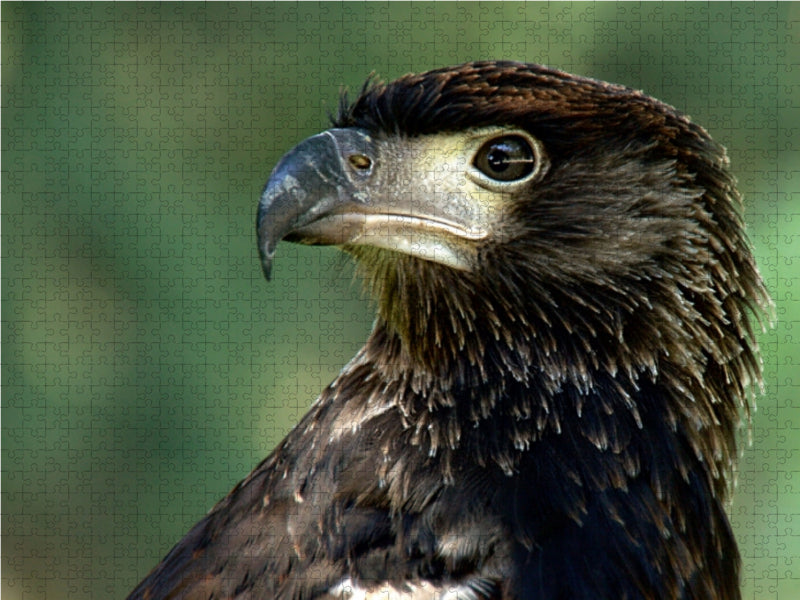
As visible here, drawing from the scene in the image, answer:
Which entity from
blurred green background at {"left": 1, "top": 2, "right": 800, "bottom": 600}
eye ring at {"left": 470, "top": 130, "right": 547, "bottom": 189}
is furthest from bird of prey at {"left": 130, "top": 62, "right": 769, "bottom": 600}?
blurred green background at {"left": 1, "top": 2, "right": 800, "bottom": 600}

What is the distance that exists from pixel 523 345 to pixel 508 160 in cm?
46

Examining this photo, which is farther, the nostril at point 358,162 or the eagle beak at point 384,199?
the nostril at point 358,162

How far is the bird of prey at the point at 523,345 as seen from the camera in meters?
2.56

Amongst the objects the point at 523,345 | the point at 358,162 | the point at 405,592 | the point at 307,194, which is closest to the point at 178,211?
the point at 358,162

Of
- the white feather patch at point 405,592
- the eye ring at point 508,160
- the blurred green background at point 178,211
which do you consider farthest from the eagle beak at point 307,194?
the blurred green background at point 178,211

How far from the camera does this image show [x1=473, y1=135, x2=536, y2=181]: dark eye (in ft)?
9.05

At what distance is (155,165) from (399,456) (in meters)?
4.50

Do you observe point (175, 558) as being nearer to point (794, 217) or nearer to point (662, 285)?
point (662, 285)

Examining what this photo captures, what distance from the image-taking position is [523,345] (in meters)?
2.76

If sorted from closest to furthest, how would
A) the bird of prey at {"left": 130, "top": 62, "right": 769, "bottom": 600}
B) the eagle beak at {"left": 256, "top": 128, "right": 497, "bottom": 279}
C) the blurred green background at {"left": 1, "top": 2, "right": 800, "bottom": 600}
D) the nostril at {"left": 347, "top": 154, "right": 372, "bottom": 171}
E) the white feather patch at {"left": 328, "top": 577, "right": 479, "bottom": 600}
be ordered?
the white feather patch at {"left": 328, "top": 577, "right": 479, "bottom": 600}
the bird of prey at {"left": 130, "top": 62, "right": 769, "bottom": 600}
the eagle beak at {"left": 256, "top": 128, "right": 497, "bottom": 279}
the nostril at {"left": 347, "top": 154, "right": 372, "bottom": 171}
the blurred green background at {"left": 1, "top": 2, "right": 800, "bottom": 600}

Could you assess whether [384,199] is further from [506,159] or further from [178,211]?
[178,211]

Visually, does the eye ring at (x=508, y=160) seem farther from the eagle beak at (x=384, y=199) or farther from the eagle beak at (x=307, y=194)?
the eagle beak at (x=307, y=194)

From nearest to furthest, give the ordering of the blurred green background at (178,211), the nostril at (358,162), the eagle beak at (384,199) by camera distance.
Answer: the eagle beak at (384,199) → the nostril at (358,162) → the blurred green background at (178,211)

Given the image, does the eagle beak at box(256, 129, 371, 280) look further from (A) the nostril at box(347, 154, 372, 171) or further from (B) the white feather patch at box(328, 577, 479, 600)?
(B) the white feather patch at box(328, 577, 479, 600)
